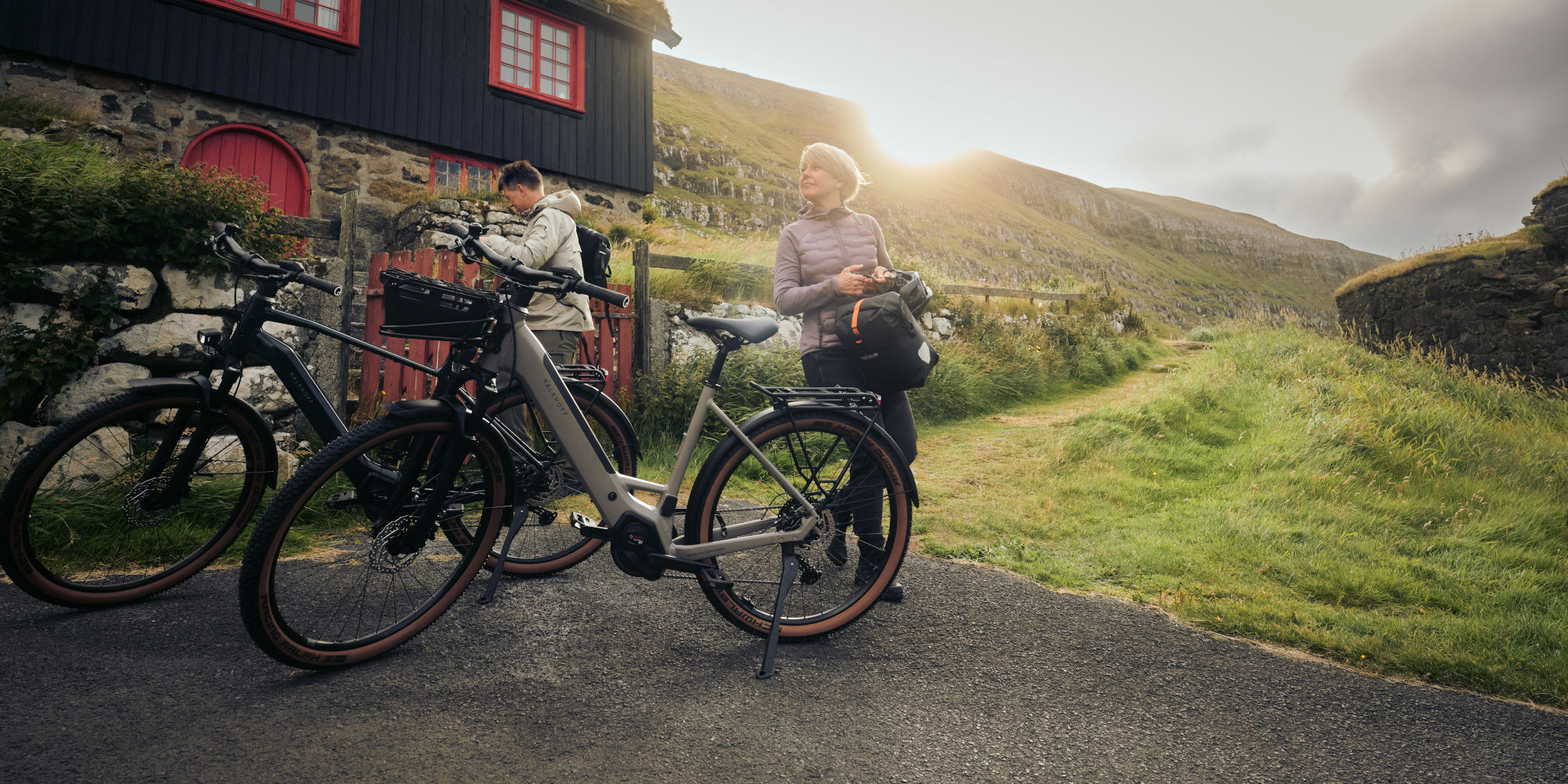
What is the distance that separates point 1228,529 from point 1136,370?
30.2ft

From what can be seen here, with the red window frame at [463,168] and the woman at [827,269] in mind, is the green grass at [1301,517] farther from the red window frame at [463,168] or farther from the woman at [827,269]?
the red window frame at [463,168]

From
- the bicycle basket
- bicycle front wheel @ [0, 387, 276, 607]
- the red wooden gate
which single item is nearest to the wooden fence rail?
the red wooden gate

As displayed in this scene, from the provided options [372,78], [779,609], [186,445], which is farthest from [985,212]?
[186,445]

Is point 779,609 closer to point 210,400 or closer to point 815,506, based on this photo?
point 815,506

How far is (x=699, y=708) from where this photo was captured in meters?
2.19

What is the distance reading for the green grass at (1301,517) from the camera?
9.95ft

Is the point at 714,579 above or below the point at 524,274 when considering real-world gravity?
below

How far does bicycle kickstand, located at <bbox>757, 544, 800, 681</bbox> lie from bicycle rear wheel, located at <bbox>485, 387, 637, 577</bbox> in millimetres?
773

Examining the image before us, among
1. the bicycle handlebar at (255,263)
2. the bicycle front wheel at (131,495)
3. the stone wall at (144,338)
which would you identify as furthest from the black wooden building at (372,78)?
the bicycle handlebar at (255,263)

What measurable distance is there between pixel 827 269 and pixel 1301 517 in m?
3.80

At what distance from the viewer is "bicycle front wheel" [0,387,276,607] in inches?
97.6

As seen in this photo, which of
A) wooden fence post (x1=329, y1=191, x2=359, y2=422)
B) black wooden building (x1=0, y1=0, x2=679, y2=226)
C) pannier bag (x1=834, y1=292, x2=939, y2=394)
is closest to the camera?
pannier bag (x1=834, y1=292, x2=939, y2=394)

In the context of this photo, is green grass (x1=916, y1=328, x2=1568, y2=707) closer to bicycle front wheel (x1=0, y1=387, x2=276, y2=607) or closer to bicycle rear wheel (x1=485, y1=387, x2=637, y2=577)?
bicycle rear wheel (x1=485, y1=387, x2=637, y2=577)

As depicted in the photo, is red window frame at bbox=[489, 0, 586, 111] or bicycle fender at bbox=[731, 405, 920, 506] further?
red window frame at bbox=[489, 0, 586, 111]
